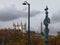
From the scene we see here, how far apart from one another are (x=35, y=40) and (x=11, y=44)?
8.85 meters

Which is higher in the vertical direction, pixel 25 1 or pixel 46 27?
pixel 25 1

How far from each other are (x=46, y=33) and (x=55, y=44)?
230 ft

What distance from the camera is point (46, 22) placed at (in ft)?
89.9

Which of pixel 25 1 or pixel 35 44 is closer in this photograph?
pixel 25 1

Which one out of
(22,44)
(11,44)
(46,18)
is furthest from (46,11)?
(11,44)

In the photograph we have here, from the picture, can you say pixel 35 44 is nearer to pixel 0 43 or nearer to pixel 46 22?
pixel 0 43

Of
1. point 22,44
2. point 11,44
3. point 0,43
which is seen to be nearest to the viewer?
point 22,44

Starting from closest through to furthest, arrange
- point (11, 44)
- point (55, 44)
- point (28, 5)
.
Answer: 1. point (28, 5)
2. point (55, 44)
3. point (11, 44)

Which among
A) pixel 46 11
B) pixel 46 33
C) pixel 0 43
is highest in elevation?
pixel 46 11

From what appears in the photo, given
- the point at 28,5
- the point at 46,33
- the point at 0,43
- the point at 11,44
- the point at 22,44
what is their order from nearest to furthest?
the point at 46,33 → the point at 28,5 → the point at 22,44 → the point at 11,44 → the point at 0,43

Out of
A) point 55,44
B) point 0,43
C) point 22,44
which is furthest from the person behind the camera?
point 0,43

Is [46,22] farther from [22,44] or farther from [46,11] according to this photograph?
[22,44]

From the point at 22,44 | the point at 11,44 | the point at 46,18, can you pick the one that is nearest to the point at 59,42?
the point at 22,44

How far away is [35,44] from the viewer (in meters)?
111
